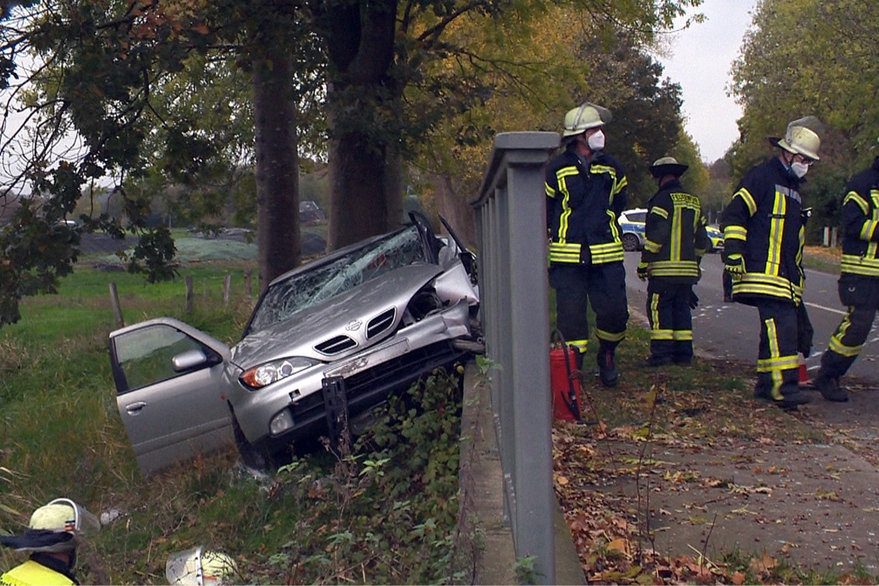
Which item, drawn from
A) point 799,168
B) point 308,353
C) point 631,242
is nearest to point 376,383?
point 308,353

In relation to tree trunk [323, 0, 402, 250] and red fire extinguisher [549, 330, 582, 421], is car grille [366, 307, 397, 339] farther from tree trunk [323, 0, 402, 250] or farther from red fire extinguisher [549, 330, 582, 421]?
tree trunk [323, 0, 402, 250]

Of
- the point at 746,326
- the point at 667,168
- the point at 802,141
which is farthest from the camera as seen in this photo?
the point at 746,326

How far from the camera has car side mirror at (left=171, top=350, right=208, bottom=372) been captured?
26.2 feet

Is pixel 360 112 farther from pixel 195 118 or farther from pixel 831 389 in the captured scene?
pixel 831 389

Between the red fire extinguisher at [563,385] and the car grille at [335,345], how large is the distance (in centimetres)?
129

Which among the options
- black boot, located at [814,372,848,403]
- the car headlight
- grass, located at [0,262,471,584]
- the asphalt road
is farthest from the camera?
the asphalt road

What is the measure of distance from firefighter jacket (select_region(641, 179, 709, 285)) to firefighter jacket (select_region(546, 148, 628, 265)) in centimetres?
153

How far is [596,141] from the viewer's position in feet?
24.9

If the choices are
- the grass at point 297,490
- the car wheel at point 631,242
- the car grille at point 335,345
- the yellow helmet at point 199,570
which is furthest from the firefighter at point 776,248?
the car wheel at point 631,242

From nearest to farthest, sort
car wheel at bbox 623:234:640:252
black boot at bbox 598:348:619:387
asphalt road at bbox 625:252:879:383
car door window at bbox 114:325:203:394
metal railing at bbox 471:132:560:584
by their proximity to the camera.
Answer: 1. metal railing at bbox 471:132:560:584
2. black boot at bbox 598:348:619:387
3. car door window at bbox 114:325:203:394
4. asphalt road at bbox 625:252:879:383
5. car wheel at bbox 623:234:640:252

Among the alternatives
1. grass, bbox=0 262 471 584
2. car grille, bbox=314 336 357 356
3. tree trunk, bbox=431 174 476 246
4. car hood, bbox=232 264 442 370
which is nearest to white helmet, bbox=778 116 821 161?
car hood, bbox=232 264 442 370

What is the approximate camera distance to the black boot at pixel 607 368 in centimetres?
809

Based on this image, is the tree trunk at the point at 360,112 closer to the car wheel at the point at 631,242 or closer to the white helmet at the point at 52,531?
the white helmet at the point at 52,531

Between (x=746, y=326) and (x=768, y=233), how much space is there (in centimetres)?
619
